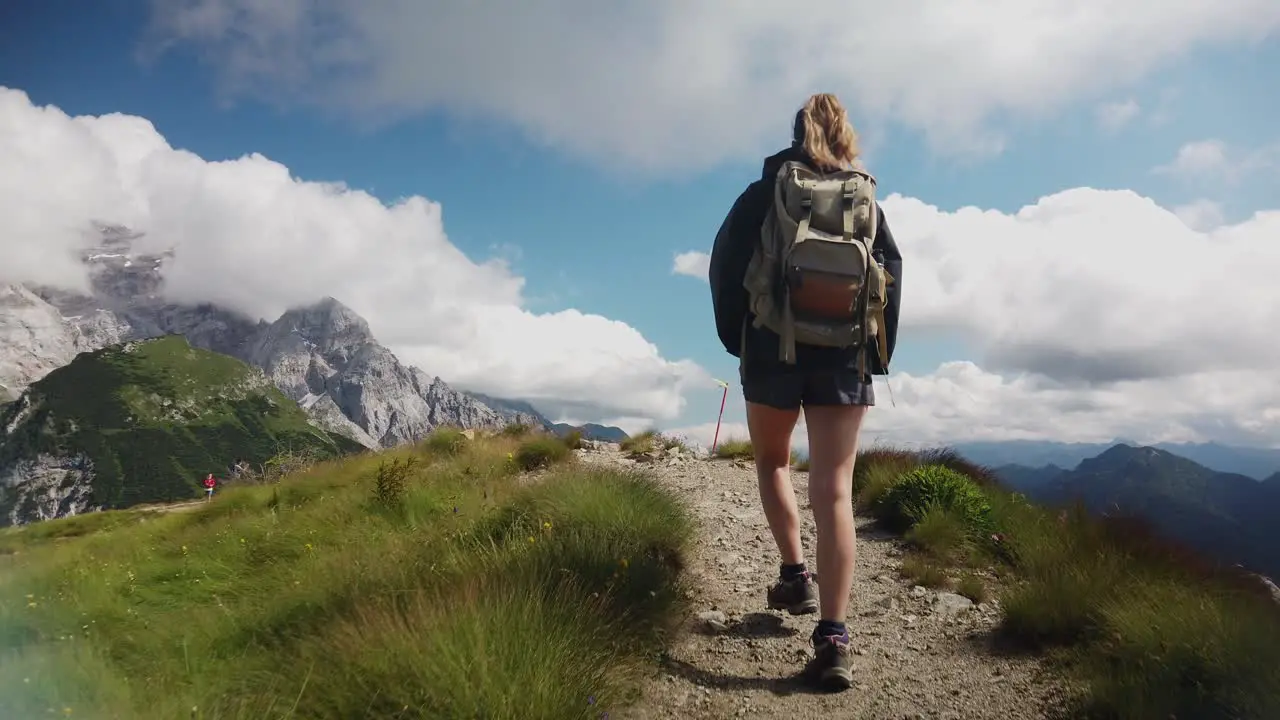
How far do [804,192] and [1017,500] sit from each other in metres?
5.83

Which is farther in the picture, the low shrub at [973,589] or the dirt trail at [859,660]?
the low shrub at [973,589]

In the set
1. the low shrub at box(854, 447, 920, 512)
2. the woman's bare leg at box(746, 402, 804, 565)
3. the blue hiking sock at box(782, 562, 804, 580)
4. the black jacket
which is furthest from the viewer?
the low shrub at box(854, 447, 920, 512)

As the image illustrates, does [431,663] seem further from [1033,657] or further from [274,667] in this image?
[1033,657]

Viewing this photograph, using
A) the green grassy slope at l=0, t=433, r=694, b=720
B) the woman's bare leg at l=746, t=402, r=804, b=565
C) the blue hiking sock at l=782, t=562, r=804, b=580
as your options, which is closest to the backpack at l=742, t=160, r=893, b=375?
the woman's bare leg at l=746, t=402, r=804, b=565

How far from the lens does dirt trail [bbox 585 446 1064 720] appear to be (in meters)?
3.05

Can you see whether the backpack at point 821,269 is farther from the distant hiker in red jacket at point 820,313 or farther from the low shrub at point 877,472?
the low shrub at point 877,472

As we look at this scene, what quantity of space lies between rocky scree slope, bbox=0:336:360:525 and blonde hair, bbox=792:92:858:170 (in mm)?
113824

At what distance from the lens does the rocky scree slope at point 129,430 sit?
129 m

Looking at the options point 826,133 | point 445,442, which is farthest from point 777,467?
point 445,442

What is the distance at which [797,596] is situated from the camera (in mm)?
3932

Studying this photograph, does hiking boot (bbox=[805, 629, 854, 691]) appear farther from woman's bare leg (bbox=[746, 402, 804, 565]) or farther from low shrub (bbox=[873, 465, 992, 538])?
low shrub (bbox=[873, 465, 992, 538])

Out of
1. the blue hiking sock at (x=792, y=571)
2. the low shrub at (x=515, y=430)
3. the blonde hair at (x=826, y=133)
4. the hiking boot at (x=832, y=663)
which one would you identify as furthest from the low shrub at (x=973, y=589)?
the low shrub at (x=515, y=430)

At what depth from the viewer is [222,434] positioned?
7023 inches

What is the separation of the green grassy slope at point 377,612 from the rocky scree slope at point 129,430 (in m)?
109
